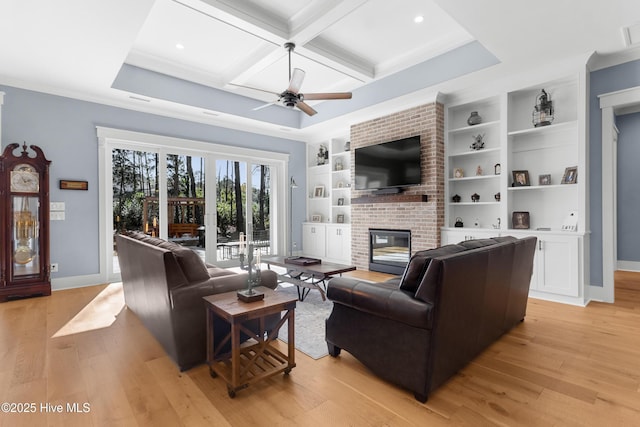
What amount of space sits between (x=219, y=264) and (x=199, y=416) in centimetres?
461

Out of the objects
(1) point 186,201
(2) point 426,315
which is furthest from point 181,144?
(2) point 426,315

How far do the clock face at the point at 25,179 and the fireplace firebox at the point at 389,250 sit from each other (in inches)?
193

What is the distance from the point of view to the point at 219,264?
616 cm

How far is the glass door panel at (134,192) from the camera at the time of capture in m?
5.04

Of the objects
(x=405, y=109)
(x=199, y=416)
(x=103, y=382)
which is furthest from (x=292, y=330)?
(x=405, y=109)

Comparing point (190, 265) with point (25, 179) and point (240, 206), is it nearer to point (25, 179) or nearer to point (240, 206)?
point (25, 179)

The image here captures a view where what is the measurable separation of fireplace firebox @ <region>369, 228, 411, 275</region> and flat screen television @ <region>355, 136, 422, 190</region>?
2.65ft

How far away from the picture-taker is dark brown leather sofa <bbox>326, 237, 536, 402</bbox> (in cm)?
181

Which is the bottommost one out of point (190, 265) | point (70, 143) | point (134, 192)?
point (190, 265)

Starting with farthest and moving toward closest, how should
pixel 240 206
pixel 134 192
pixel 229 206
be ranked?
pixel 240 206 → pixel 229 206 → pixel 134 192

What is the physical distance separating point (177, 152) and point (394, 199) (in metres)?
3.83

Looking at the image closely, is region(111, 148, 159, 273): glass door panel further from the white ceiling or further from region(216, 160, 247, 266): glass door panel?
region(216, 160, 247, 266): glass door panel

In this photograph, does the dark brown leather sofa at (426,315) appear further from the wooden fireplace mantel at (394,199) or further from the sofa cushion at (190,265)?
the wooden fireplace mantel at (394,199)

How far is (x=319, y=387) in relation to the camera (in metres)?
2.02
